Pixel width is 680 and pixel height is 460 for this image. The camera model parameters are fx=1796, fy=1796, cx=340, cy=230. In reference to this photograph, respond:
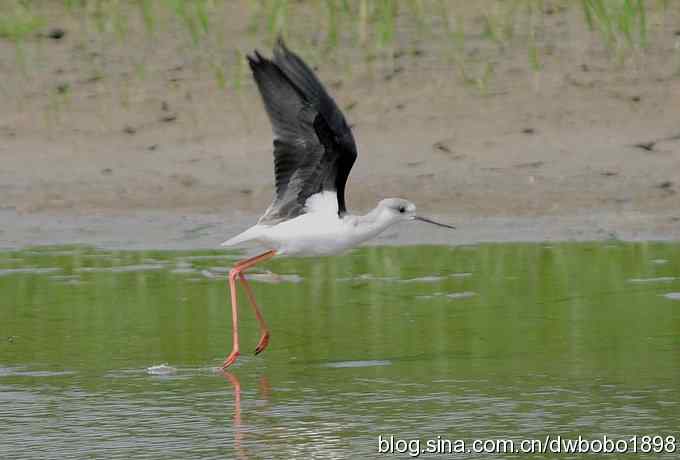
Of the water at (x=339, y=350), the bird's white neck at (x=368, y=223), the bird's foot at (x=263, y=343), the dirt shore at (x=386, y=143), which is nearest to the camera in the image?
the water at (x=339, y=350)

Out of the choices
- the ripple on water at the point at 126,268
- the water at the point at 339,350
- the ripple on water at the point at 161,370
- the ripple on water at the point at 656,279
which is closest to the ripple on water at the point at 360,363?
the water at the point at 339,350

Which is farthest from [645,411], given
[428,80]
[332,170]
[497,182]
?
[428,80]

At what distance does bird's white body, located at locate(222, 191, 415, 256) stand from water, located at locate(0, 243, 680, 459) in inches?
14.1

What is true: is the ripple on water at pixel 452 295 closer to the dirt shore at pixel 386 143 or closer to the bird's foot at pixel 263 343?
the bird's foot at pixel 263 343

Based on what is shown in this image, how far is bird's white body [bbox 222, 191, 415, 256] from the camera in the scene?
7.95 meters

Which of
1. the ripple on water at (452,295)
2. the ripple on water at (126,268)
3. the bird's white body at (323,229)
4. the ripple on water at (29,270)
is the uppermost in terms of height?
the bird's white body at (323,229)

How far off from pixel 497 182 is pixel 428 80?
58.3 inches

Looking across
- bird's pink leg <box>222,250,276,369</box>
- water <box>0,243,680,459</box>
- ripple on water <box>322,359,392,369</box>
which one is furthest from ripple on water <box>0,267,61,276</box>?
ripple on water <box>322,359,392,369</box>

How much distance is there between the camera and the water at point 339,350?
6090mm

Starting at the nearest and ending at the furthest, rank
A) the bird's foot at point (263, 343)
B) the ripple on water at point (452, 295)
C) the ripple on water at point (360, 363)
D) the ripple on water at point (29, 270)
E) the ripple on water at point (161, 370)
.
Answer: the ripple on water at point (161, 370) < the ripple on water at point (360, 363) < the bird's foot at point (263, 343) < the ripple on water at point (452, 295) < the ripple on water at point (29, 270)

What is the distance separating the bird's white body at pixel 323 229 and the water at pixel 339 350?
36 cm

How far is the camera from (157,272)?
373 inches

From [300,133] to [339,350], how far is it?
39.9 inches

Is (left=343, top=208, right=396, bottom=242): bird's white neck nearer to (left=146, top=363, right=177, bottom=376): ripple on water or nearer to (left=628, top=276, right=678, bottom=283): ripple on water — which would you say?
(left=146, top=363, right=177, bottom=376): ripple on water
